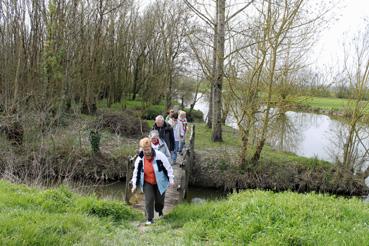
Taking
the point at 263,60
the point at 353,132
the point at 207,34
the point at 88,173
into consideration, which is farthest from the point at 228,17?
the point at 88,173

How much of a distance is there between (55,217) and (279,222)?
12.3 feet

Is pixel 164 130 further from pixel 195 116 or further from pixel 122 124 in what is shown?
pixel 195 116

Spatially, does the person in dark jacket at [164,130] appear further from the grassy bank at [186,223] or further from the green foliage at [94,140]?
the green foliage at [94,140]

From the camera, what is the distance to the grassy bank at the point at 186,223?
548cm

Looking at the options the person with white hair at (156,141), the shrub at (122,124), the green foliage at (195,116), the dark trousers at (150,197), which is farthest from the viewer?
the green foliage at (195,116)

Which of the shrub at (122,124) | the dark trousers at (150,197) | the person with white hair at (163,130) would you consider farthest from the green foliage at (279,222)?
the shrub at (122,124)

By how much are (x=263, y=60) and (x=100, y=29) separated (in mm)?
14811

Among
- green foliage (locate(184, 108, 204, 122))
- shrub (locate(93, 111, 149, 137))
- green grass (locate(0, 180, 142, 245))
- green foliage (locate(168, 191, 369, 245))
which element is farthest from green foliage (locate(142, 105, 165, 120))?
green foliage (locate(168, 191, 369, 245))

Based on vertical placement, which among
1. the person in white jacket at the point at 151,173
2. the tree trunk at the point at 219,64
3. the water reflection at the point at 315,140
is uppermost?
the tree trunk at the point at 219,64

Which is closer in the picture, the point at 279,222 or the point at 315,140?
the point at 279,222

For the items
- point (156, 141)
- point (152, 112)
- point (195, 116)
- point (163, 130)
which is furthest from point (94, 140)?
point (195, 116)

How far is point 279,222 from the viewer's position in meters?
6.13

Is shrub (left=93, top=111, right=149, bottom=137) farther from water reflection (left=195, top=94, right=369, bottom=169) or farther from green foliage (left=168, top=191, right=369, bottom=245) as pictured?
green foliage (left=168, top=191, right=369, bottom=245)

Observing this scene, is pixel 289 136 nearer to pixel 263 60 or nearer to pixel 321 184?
pixel 321 184
